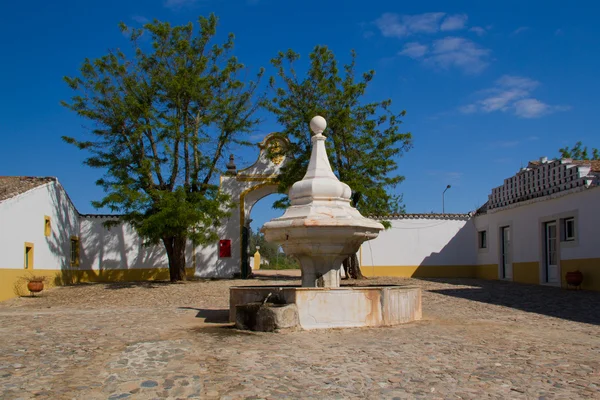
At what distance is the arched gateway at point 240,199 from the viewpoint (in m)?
26.0

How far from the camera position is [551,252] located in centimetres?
1950

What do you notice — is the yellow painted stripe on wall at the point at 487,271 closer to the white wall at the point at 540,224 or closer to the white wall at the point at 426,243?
the white wall at the point at 540,224

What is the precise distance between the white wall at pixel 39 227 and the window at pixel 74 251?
0.90 feet

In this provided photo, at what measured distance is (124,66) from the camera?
21.9m

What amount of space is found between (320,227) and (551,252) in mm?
12795

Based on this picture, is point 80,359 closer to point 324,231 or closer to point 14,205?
point 324,231

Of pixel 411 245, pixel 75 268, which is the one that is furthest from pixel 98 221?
pixel 411 245

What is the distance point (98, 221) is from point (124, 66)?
738 cm

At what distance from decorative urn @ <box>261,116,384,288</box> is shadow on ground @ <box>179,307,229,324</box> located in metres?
1.85

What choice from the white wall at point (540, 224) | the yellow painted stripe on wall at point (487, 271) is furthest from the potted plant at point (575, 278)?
the yellow painted stripe on wall at point (487, 271)

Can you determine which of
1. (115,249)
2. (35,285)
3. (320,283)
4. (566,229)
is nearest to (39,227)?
(35,285)

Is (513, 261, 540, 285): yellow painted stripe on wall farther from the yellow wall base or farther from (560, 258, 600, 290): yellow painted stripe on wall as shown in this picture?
the yellow wall base

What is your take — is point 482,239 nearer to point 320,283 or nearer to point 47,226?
point 320,283

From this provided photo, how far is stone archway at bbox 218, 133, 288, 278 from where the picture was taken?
2595 centimetres
